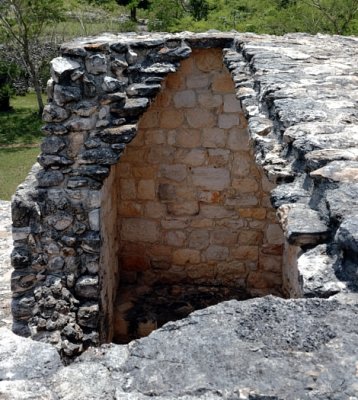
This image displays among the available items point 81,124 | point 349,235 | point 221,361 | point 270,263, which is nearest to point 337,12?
point 270,263

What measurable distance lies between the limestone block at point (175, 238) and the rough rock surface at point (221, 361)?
4.39 metres

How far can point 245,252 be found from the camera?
625 cm

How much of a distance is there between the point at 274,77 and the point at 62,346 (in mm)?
2648

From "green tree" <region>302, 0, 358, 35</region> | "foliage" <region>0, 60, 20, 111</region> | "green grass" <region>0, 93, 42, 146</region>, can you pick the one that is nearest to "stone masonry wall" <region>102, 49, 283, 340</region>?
"green tree" <region>302, 0, 358, 35</region>

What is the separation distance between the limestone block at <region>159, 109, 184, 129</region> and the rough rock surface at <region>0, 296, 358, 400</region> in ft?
13.8

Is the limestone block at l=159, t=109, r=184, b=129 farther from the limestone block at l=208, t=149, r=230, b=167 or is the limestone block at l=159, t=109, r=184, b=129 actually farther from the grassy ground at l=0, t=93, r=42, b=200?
the grassy ground at l=0, t=93, r=42, b=200

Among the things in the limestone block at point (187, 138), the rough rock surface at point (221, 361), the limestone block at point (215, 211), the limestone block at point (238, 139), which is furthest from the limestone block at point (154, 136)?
the rough rock surface at point (221, 361)

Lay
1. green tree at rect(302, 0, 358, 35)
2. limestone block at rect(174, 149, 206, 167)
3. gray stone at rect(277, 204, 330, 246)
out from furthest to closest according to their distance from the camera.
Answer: green tree at rect(302, 0, 358, 35) → limestone block at rect(174, 149, 206, 167) → gray stone at rect(277, 204, 330, 246)

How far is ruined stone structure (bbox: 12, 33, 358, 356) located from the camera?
2713 mm

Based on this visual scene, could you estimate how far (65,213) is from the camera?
4.98m

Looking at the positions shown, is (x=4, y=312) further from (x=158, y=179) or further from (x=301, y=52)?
(x=301, y=52)

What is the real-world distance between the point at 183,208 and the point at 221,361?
4.58 metres

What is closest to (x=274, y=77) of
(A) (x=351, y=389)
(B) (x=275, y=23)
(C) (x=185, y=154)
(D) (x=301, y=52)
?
(D) (x=301, y=52)

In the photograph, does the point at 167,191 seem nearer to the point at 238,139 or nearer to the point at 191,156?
the point at 191,156
